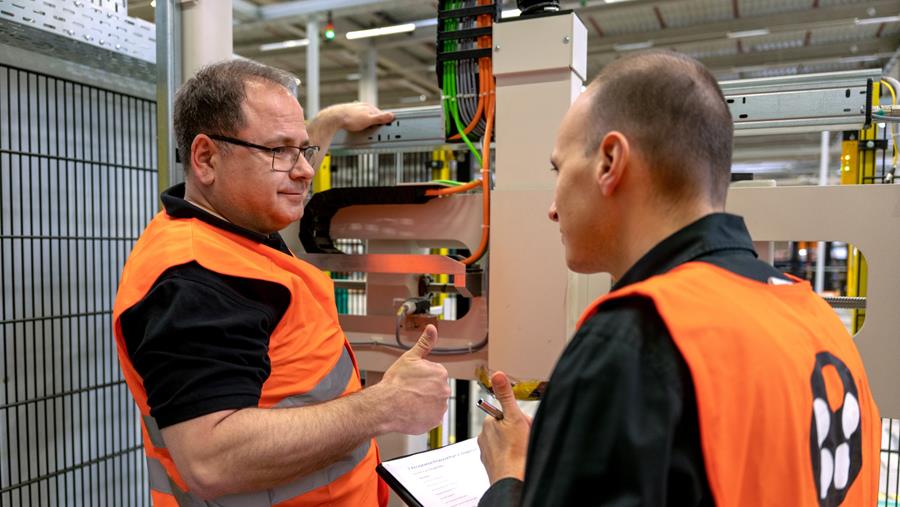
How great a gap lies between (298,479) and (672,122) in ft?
2.91

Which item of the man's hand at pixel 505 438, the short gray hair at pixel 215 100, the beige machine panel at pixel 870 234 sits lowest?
the man's hand at pixel 505 438

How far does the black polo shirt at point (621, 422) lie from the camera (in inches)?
22.1

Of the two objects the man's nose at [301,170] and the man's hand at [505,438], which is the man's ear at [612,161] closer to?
the man's hand at [505,438]

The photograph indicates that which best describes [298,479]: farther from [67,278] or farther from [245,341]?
[67,278]

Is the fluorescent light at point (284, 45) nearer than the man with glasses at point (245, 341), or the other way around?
the man with glasses at point (245, 341)

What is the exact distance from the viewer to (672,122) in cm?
71

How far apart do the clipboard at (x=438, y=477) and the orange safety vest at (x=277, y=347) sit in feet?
0.35

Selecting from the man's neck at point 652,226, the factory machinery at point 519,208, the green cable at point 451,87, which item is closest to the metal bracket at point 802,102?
the factory machinery at point 519,208

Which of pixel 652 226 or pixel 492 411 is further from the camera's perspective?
pixel 492 411

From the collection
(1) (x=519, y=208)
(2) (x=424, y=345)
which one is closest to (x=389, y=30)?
(1) (x=519, y=208)

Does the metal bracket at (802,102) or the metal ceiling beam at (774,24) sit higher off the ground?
the metal ceiling beam at (774,24)

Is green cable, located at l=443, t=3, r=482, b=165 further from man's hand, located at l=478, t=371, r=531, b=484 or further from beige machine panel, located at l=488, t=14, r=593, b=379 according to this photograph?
man's hand, located at l=478, t=371, r=531, b=484

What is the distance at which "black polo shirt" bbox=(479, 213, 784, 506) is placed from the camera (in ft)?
1.84

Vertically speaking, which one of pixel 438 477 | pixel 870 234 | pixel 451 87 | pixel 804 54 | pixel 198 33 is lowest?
pixel 438 477
